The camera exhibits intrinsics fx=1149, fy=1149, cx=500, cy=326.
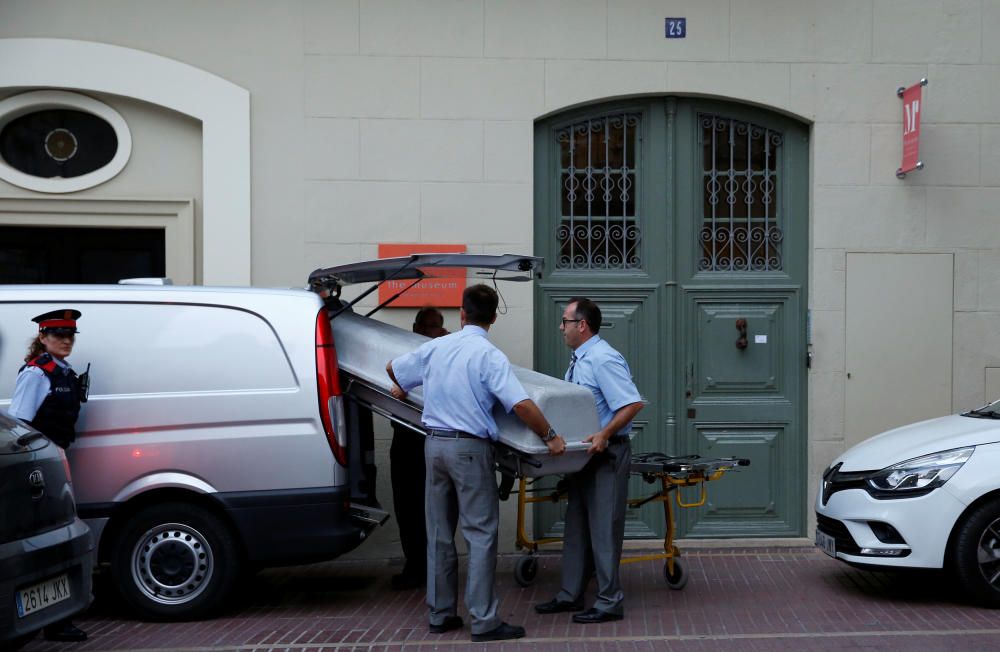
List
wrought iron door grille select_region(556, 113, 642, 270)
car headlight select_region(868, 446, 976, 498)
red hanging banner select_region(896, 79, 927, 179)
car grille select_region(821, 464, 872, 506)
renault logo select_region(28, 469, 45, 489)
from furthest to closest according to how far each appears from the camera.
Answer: wrought iron door grille select_region(556, 113, 642, 270)
red hanging banner select_region(896, 79, 927, 179)
car grille select_region(821, 464, 872, 506)
car headlight select_region(868, 446, 976, 498)
renault logo select_region(28, 469, 45, 489)

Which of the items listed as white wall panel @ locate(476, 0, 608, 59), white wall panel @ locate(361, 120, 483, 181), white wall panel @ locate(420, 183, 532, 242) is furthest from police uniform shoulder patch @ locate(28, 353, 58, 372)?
white wall panel @ locate(476, 0, 608, 59)

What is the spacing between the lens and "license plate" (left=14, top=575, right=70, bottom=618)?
5207 millimetres

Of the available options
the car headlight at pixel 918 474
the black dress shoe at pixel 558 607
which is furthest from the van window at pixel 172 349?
the car headlight at pixel 918 474

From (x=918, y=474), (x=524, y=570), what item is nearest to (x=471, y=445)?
(x=524, y=570)

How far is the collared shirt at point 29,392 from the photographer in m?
6.71

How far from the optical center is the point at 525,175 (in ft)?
31.1

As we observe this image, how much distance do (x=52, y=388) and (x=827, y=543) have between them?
197 inches

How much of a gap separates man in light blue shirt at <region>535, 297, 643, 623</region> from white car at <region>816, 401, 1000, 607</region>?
155cm

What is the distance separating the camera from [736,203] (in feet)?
32.0

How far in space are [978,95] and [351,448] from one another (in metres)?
6.14

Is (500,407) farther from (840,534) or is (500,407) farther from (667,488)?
(840,534)

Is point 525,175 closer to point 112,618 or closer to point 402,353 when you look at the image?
point 402,353

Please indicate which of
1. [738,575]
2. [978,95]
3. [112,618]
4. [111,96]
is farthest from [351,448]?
[978,95]

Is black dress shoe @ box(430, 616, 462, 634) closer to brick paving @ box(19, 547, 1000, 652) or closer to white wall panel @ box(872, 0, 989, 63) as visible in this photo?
brick paving @ box(19, 547, 1000, 652)
